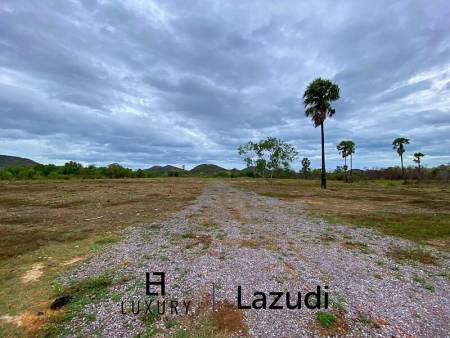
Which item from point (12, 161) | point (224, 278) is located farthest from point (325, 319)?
point (12, 161)

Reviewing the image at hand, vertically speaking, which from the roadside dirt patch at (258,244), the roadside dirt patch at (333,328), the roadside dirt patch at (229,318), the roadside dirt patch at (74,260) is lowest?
the roadside dirt patch at (74,260)

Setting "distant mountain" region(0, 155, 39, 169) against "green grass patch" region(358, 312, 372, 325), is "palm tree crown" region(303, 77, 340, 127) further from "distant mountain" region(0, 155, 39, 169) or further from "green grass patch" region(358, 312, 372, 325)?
"distant mountain" region(0, 155, 39, 169)

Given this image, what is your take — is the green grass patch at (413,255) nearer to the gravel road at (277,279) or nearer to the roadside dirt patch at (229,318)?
the gravel road at (277,279)

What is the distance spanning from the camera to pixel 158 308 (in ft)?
13.8

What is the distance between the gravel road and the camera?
145 inches

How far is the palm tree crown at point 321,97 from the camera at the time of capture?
3062cm

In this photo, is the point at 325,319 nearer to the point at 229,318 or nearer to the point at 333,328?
the point at 333,328

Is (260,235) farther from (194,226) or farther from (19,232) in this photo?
(19,232)

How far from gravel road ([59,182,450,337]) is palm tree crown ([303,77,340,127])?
80.4 feet

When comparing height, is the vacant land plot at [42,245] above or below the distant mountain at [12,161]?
below

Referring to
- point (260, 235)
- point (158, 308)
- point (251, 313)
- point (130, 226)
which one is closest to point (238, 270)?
point (251, 313)

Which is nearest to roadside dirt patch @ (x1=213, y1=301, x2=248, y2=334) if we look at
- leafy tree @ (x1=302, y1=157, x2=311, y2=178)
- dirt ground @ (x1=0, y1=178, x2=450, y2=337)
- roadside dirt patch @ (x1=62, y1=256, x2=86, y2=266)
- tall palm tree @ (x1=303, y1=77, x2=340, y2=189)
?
dirt ground @ (x1=0, y1=178, x2=450, y2=337)

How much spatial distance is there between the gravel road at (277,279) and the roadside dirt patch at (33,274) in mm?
667

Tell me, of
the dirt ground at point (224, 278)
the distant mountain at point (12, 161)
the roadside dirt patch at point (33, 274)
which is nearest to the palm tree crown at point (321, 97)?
the dirt ground at point (224, 278)
